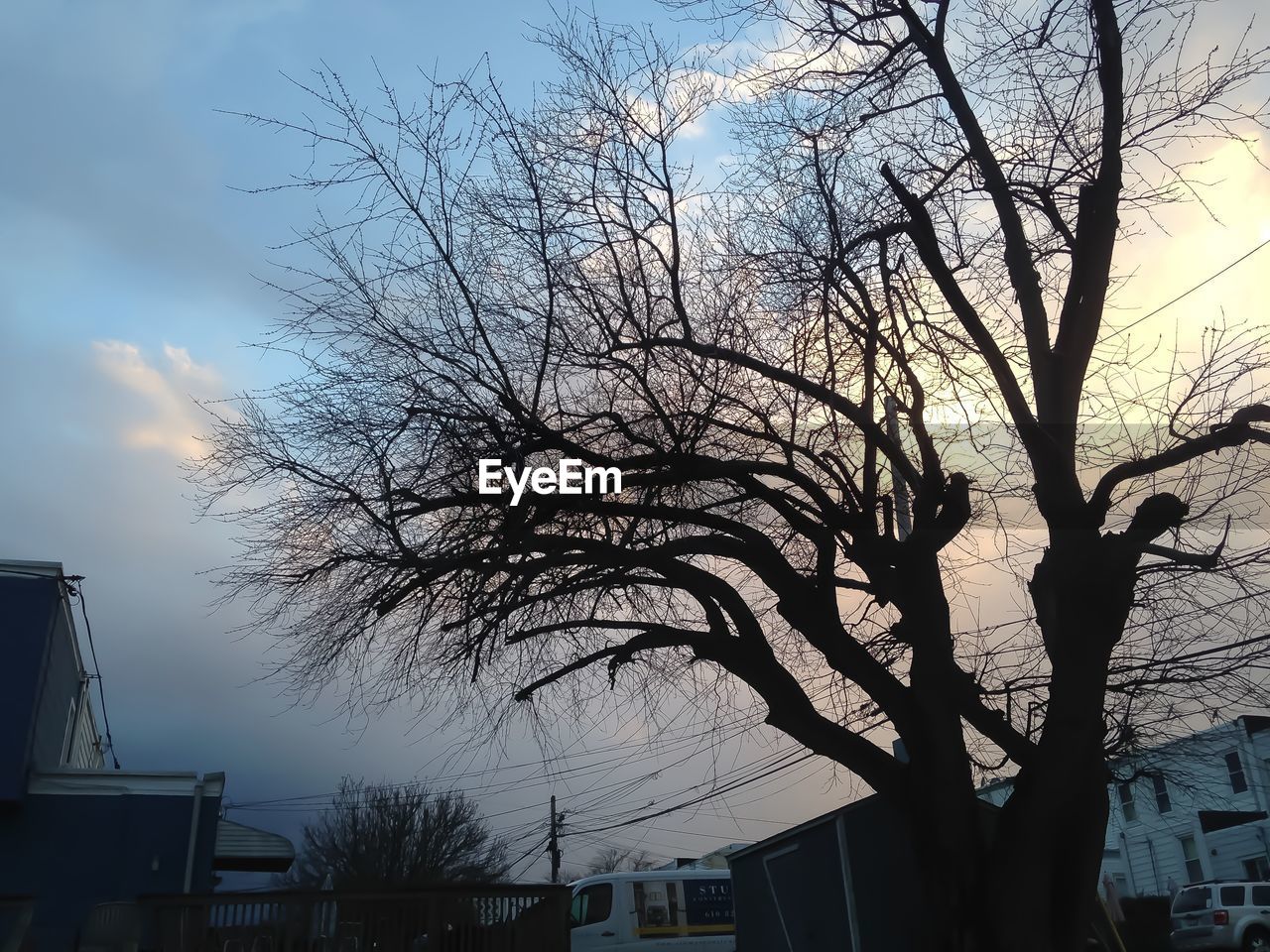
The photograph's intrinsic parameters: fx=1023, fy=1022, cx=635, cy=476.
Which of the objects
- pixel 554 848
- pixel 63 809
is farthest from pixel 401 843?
pixel 63 809

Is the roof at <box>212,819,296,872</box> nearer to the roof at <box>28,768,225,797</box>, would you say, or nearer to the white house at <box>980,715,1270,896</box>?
the roof at <box>28,768,225,797</box>

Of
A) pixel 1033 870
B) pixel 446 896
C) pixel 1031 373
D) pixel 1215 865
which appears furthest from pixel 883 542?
pixel 1215 865

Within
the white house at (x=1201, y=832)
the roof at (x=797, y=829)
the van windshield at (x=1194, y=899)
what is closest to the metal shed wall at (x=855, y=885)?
the roof at (x=797, y=829)

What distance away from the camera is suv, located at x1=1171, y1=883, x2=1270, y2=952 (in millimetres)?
19984

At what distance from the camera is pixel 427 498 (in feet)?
28.6

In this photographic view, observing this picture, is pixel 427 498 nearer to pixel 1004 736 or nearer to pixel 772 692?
pixel 772 692

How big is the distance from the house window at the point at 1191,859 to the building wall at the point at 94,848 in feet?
112

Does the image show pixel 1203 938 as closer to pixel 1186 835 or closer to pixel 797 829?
pixel 797 829

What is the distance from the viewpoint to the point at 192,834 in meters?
16.1

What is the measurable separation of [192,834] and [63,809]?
6.31ft

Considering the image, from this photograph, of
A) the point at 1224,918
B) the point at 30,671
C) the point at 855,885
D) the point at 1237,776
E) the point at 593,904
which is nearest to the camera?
the point at 855,885

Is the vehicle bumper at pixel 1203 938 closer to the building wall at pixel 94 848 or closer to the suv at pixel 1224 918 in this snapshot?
the suv at pixel 1224 918

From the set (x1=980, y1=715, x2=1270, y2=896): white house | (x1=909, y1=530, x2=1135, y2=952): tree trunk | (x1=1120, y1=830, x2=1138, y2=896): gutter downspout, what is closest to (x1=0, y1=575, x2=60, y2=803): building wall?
(x1=909, y1=530, x2=1135, y2=952): tree trunk

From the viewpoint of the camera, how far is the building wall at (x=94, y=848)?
15.2 m
